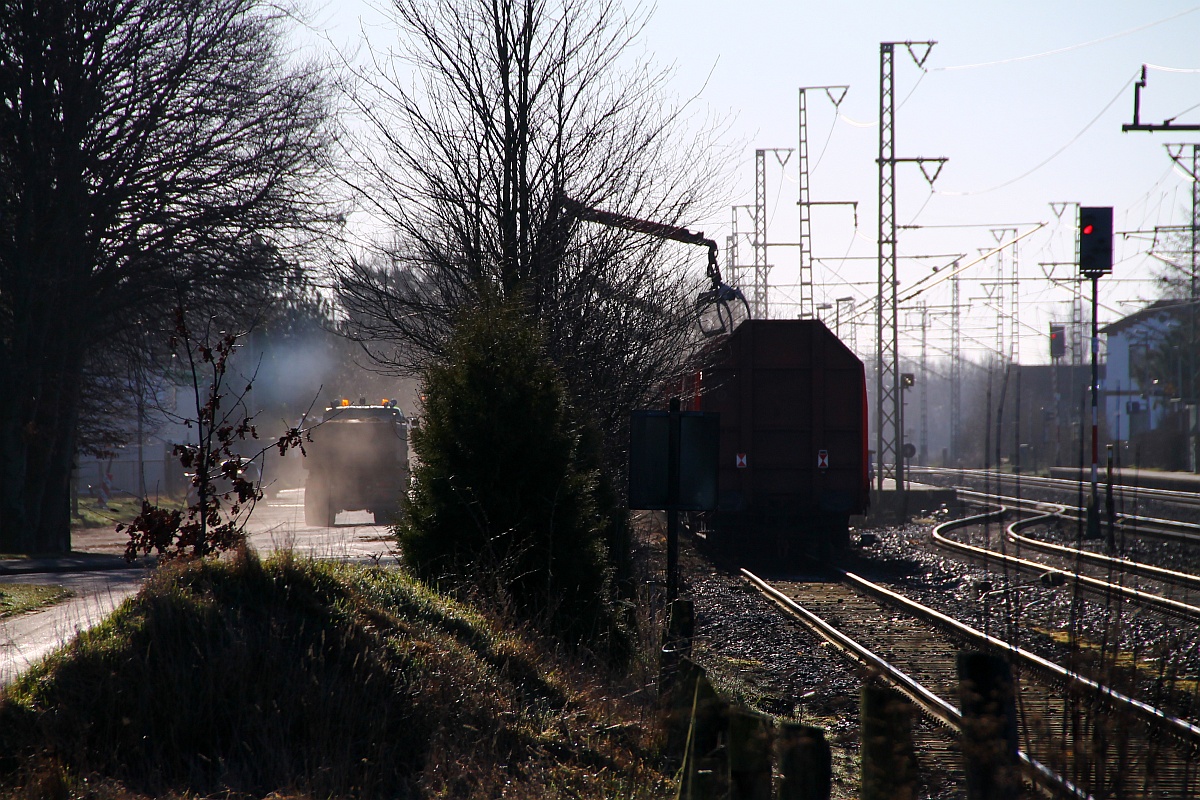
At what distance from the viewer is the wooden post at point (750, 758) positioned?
11.0 feet

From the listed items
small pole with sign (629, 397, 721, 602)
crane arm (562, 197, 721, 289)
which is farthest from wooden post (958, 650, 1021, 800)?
crane arm (562, 197, 721, 289)

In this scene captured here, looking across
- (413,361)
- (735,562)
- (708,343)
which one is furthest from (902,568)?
(413,361)

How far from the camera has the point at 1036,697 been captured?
780 cm

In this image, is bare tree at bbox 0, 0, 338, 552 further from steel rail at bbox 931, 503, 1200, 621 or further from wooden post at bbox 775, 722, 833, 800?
wooden post at bbox 775, 722, 833, 800

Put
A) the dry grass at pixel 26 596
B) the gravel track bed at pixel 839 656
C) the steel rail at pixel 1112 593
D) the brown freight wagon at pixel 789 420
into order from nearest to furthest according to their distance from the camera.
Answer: the gravel track bed at pixel 839 656 → the steel rail at pixel 1112 593 → the dry grass at pixel 26 596 → the brown freight wagon at pixel 789 420

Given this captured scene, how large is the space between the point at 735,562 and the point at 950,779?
40.3ft

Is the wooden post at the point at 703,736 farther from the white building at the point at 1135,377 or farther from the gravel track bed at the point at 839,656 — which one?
the white building at the point at 1135,377

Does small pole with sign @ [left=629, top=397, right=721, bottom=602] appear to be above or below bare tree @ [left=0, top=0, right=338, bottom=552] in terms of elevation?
below

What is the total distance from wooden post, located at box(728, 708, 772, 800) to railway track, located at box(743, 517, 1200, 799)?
78 cm

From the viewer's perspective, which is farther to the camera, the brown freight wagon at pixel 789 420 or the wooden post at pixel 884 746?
the brown freight wagon at pixel 789 420

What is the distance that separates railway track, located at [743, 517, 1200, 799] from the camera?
3.36 metres

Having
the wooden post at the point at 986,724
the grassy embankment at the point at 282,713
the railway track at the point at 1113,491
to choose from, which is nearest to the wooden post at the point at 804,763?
the wooden post at the point at 986,724

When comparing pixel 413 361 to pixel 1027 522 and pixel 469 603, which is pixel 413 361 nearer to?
pixel 469 603

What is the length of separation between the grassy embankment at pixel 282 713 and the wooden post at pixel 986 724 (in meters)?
2.33
